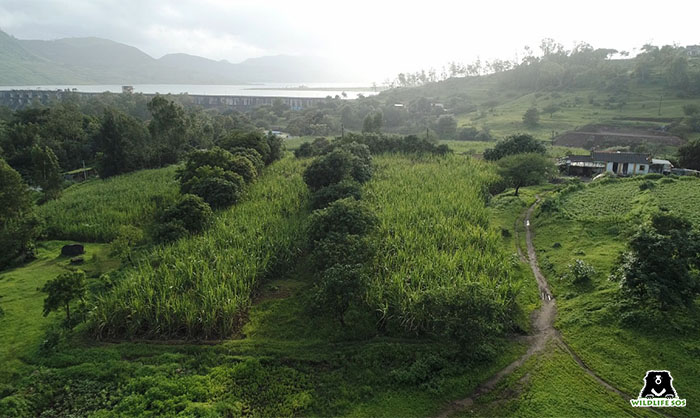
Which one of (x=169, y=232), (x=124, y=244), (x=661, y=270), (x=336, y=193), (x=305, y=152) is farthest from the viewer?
(x=305, y=152)

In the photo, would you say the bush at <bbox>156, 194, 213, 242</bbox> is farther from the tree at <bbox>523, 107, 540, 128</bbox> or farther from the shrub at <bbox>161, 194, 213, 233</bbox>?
the tree at <bbox>523, 107, 540, 128</bbox>

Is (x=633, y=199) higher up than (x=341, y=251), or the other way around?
(x=341, y=251)

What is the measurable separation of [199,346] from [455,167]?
32.7 meters

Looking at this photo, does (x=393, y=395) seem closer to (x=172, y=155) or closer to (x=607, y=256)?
(x=607, y=256)

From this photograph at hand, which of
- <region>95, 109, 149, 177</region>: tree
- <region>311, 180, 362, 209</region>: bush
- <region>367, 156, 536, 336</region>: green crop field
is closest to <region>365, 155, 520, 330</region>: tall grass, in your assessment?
<region>367, 156, 536, 336</region>: green crop field

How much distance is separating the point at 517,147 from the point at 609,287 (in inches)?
1166

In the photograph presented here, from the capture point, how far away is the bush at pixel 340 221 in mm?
20906

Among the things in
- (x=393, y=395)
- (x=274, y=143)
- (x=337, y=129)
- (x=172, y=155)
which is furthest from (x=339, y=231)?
(x=337, y=129)

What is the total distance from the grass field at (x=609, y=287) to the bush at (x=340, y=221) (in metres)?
9.72

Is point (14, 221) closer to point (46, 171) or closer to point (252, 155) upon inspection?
point (46, 171)

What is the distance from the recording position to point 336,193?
2798cm

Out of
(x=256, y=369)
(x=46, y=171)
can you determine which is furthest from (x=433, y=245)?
(x=46, y=171)

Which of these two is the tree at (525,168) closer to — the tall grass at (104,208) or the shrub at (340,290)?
the shrub at (340,290)

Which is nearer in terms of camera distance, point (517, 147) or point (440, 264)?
point (440, 264)
